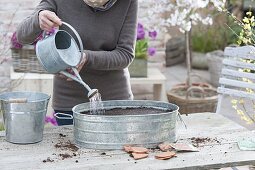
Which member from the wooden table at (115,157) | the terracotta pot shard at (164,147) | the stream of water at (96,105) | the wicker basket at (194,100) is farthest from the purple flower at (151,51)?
the terracotta pot shard at (164,147)

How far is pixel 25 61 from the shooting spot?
14.5 feet

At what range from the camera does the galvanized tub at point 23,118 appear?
7.15 ft

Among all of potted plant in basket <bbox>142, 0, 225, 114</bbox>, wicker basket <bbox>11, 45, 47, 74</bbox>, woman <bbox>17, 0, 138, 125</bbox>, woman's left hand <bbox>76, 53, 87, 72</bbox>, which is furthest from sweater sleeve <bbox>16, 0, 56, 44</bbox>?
potted plant in basket <bbox>142, 0, 225, 114</bbox>

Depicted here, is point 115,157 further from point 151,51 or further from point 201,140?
point 151,51

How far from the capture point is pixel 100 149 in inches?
85.0

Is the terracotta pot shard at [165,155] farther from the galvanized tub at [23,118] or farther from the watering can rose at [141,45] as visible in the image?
the watering can rose at [141,45]

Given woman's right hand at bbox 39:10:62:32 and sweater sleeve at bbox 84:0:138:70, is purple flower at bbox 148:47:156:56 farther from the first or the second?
woman's right hand at bbox 39:10:62:32

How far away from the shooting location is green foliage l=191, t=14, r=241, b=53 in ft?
22.6

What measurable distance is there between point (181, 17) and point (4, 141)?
2.44 metres

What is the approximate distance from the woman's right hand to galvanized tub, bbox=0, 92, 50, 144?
28 centimetres

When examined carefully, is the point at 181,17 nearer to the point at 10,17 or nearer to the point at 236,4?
the point at 10,17

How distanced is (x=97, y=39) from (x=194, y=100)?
214 cm

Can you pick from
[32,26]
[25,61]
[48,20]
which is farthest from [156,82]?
[48,20]

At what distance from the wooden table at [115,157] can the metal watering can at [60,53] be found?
10.1 inches
